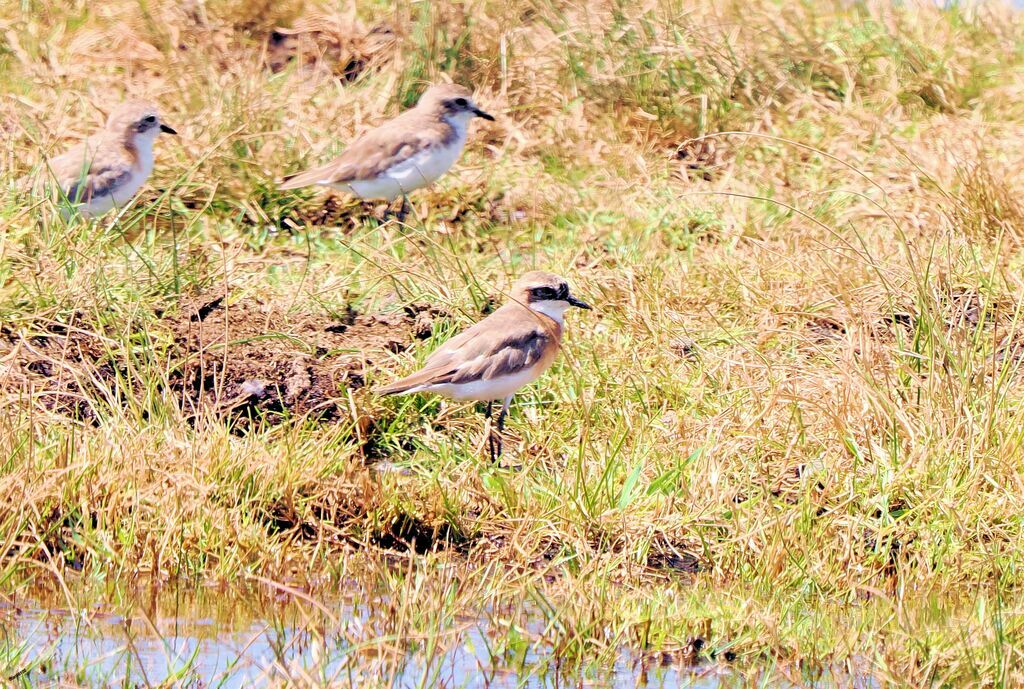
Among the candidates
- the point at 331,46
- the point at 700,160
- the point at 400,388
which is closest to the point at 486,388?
the point at 400,388

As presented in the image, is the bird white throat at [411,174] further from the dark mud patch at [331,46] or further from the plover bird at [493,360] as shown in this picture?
the plover bird at [493,360]

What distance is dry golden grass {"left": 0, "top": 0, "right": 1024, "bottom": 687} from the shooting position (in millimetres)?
5102

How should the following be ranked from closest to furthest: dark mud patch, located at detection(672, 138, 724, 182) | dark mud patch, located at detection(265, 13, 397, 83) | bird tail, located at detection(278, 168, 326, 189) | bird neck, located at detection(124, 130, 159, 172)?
bird neck, located at detection(124, 130, 159, 172), bird tail, located at detection(278, 168, 326, 189), dark mud patch, located at detection(672, 138, 724, 182), dark mud patch, located at detection(265, 13, 397, 83)

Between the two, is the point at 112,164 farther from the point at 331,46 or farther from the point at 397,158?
the point at 331,46

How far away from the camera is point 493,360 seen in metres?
6.20

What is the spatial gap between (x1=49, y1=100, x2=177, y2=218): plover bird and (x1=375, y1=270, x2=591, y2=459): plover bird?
8.39ft

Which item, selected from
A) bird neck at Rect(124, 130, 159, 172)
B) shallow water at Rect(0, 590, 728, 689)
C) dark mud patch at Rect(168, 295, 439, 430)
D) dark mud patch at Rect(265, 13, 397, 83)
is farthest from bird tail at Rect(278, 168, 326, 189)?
shallow water at Rect(0, 590, 728, 689)

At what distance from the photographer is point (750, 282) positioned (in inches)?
306

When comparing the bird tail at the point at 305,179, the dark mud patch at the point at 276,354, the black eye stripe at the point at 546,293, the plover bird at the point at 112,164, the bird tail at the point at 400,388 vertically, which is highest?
the plover bird at the point at 112,164

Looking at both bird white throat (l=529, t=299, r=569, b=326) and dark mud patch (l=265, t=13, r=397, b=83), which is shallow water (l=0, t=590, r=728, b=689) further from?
dark mud patch (l=265, t=13, r=397, b=83)

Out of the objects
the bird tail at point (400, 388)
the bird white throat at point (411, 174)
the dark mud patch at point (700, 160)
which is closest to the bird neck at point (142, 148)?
the bird white throat at point (411, 174)

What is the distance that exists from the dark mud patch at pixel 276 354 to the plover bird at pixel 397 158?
1536mm

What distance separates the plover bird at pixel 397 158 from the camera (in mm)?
8656

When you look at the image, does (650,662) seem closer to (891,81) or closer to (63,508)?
(63,508)
